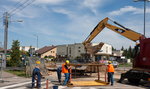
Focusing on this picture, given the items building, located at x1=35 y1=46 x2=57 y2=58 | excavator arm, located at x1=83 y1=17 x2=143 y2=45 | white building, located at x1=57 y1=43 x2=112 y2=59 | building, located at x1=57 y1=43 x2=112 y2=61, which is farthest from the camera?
building, located at x1=35 y1=46 x2=57 y2=58

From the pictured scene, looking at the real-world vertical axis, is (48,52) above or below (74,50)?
below

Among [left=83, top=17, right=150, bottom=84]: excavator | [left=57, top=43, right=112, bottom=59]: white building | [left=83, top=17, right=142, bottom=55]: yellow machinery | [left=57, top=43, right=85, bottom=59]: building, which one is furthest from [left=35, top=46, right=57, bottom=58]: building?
[left=83, top=17, right=150, bottom=84]: excavator

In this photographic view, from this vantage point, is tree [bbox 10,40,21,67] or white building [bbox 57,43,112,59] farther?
white building [bbox 57,43,112,59]

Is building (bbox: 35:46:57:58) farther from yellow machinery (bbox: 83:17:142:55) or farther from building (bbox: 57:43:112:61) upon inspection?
yellow machinery (bbox: 83:17:142:55)

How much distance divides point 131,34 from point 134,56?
2.86 metres

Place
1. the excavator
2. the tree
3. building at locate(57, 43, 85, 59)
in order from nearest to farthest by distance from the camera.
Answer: the excavator < the tree < building at locate(57, 43, 85, 59)

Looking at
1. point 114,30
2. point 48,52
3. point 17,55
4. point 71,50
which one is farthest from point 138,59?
point 48,52

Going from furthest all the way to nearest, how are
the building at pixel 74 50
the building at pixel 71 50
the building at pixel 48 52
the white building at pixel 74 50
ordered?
the building at pixel 48 52 → the building at pixel 71 50 → the white building at pixel 74 50 → the building at pixel 74 50

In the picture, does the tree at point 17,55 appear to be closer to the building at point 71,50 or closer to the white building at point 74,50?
the building at point 71,50

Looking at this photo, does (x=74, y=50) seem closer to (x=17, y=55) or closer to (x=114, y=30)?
(x=17, y=55)

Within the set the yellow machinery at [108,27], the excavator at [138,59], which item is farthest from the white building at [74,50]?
the excavator at [138,59]

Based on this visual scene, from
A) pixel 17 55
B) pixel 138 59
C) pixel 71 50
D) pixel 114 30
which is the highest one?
pixel 71 50

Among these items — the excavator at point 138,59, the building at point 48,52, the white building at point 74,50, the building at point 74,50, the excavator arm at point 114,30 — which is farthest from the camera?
the building at point 48,52

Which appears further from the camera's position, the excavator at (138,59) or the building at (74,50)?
the building at (74,50)
